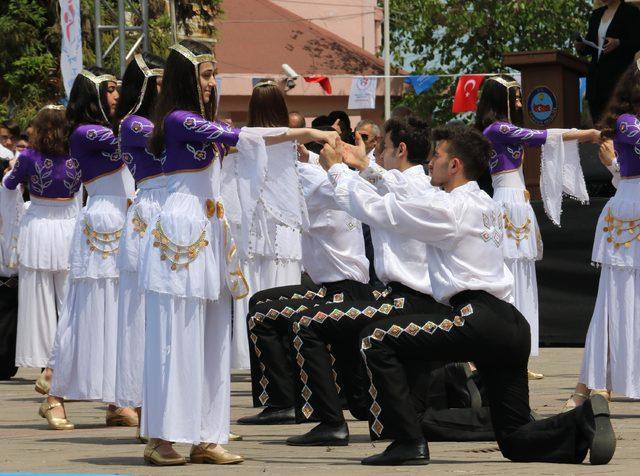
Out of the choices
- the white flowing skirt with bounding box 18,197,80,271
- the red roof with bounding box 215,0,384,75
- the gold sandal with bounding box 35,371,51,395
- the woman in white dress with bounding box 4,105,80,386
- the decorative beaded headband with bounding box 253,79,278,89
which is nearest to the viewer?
the decorative beaded headband with bounding box 253,79,278,89

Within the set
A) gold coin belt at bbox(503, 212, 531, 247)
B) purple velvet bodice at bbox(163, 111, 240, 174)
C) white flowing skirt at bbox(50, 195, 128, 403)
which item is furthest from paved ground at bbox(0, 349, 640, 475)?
gold coin belt at bbox(503, 212, 531, 247)

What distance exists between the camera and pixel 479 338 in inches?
258

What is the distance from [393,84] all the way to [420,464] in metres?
38.2

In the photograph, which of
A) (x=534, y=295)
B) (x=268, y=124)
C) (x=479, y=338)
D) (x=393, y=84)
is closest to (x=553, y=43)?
(x=393, y=84)

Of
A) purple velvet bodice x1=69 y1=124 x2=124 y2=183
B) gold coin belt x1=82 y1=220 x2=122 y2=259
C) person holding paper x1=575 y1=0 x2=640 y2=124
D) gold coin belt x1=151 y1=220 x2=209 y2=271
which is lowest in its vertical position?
gold coin belt x1=151 y1=220 x2=209 y2=271

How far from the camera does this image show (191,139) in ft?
22.1

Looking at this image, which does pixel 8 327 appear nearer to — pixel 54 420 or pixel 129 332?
pixel 54 420

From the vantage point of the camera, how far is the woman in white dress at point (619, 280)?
29.0 ft

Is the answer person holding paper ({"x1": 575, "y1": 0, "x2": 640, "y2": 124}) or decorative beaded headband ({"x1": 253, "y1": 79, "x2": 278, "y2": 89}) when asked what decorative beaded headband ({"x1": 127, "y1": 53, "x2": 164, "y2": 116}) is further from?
person holding paper ({"x1": 575, "y1": 0, "x2": 640, "y2": 124})

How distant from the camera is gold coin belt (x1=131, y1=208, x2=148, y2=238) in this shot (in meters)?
7.54

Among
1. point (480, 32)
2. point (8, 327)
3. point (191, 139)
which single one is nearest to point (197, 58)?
point (191, 139)

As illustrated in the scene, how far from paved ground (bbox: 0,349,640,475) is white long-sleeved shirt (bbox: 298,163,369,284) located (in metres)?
0.87

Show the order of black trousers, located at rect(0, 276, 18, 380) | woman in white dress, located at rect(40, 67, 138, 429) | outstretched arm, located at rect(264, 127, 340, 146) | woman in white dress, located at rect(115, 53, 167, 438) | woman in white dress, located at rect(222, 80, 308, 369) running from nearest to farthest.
→ 1. outstretched arm, located at rect(264, 127, 340, 146)
2. woman in white dress, located at rect(222, 80, 308, 369)
3. woman in white dress, located at rect(115, 53, 167, 438)
4. woman in white dress, located at rect(40, 67, 138, 429)
5. black trousers, located at rect(0, 276, 18, 380)

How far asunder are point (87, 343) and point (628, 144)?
129 inches
